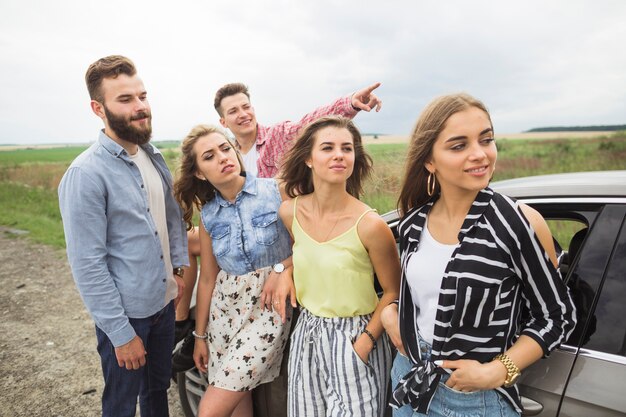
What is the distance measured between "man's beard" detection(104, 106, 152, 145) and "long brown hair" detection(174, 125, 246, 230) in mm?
212

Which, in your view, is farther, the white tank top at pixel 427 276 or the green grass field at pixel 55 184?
the green grass field at pixel 55 184

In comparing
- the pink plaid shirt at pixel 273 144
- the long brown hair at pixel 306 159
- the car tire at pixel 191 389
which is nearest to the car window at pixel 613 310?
the long brown hair at pixel 306 159

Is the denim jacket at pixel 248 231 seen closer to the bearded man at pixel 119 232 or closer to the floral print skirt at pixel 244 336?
the floral print skirt at pixel 244 336

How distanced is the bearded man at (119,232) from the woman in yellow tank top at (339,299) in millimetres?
801

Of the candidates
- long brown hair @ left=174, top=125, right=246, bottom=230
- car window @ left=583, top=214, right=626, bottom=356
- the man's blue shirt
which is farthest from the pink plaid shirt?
car window @ left=583, top=214, right=626, bottom=356

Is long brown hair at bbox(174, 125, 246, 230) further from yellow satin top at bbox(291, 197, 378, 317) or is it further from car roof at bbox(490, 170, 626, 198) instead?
car roof at bbox(490, 170, 626, 198)

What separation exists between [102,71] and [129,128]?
30 centimetres

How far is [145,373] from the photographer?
8.31ft

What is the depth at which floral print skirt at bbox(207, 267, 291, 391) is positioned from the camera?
207cm

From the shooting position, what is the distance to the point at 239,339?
2135 millimetres

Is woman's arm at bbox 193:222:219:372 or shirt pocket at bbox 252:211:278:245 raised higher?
shirt pocket at bbox 252:211:278:245

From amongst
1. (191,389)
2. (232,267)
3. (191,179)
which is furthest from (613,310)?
(191,389)

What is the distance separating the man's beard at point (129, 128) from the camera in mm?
2162

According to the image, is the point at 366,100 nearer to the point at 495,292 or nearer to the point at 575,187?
the point at 575,187
